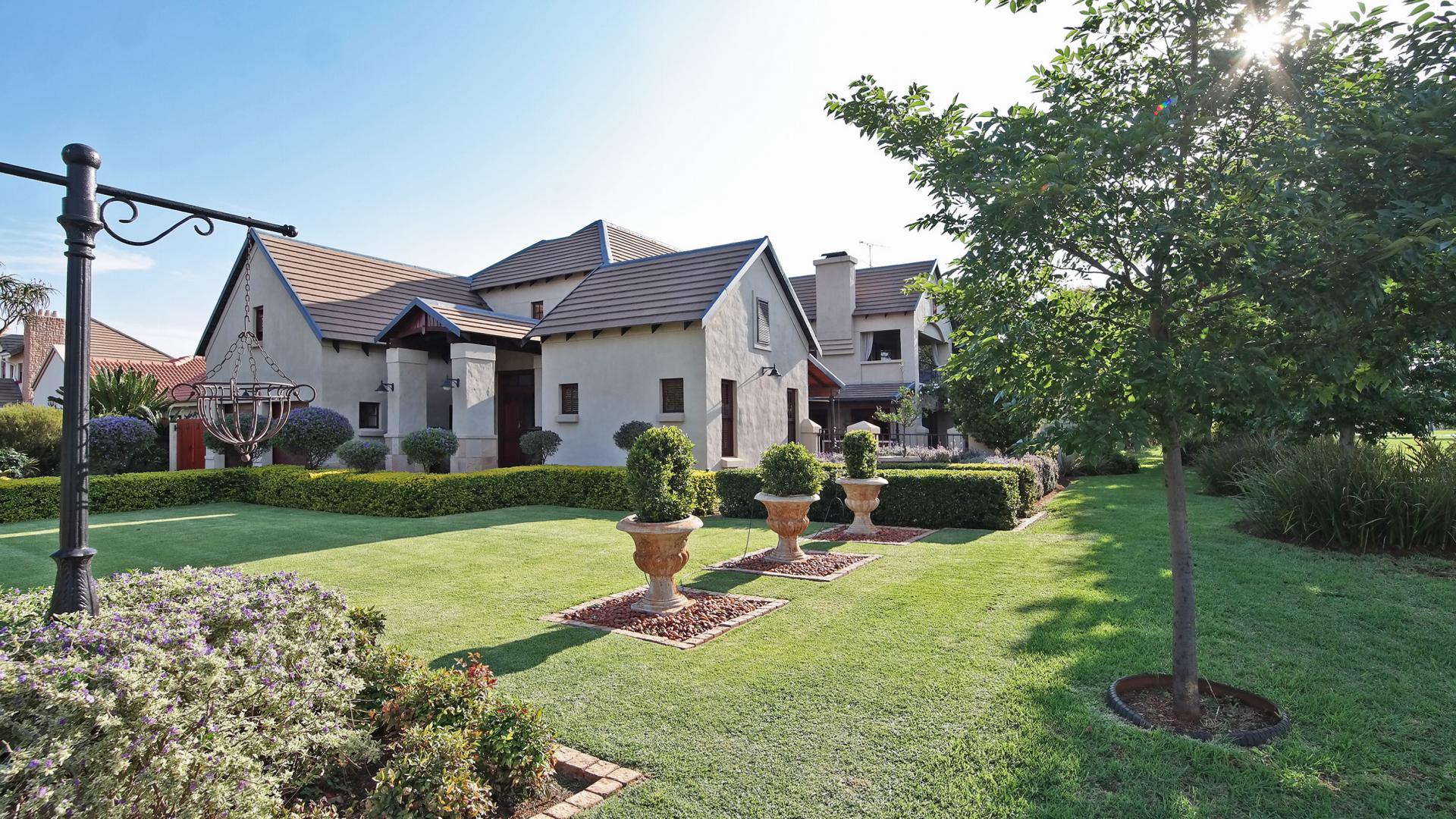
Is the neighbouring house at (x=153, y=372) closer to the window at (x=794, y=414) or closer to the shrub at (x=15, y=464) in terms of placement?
the shrub at (x=15, y=464)

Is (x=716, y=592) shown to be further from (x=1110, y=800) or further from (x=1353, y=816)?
(x=1353, y=816)

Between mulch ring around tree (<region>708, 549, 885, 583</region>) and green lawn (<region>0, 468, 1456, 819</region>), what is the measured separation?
1.10 feet

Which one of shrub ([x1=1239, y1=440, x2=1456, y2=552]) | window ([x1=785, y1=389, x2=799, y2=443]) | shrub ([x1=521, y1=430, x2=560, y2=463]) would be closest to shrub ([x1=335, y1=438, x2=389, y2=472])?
shrub ([x1=521, y1=430, x2=560, y2=463])

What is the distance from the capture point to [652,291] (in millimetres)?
19469

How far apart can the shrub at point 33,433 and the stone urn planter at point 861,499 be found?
76.2 feet

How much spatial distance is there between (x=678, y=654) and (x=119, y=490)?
1699 cm

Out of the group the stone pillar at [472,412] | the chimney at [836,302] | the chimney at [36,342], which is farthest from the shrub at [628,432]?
the chimney at [36,342]

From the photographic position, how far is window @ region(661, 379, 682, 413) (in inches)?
728

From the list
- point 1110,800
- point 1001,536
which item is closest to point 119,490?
point 1001,536

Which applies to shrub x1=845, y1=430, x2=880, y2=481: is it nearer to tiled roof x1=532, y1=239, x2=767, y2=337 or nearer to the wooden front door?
tiled roof x1=532, y1=239, x2=767, y2=337

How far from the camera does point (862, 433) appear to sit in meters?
12.3

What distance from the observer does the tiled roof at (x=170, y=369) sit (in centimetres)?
2700

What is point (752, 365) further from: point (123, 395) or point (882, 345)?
point (123, 395)

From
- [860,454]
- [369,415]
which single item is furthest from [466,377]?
[860,454]
